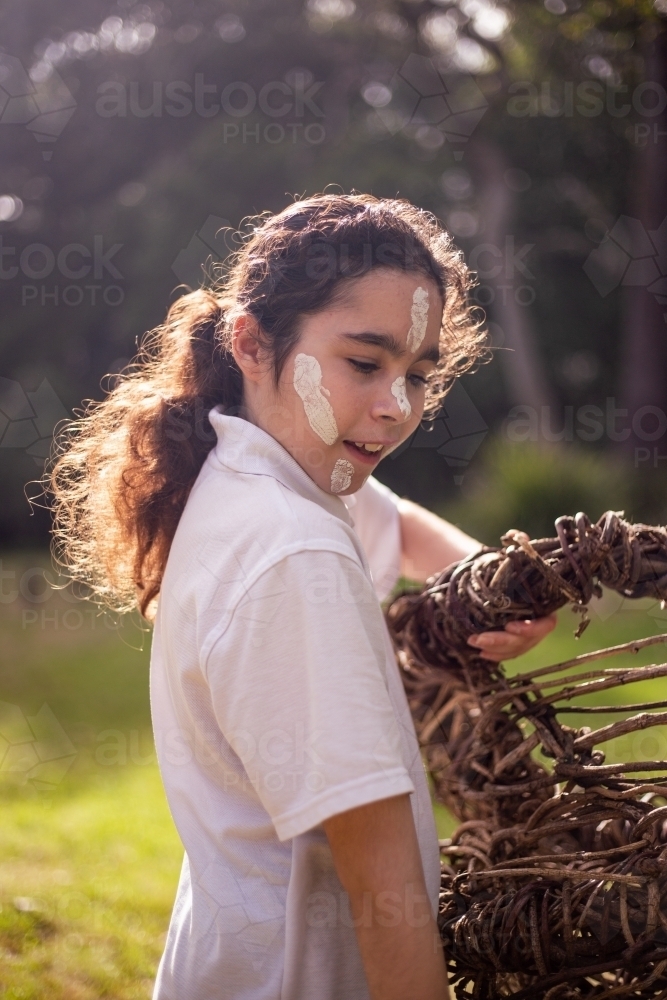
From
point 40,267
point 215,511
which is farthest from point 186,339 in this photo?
point 40,267

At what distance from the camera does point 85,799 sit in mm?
3463

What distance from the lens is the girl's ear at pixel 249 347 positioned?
4.50 feet

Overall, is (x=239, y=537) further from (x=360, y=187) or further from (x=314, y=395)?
(x=360, y=187)

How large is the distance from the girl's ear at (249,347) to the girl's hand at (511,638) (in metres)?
0.54

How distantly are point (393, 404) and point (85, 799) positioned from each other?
2738 mm

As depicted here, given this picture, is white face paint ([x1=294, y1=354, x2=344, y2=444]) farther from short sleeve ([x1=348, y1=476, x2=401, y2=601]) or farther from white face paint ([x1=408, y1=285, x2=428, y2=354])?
short sleeve ([x1=348, y1=476, x2=401, y2=601])

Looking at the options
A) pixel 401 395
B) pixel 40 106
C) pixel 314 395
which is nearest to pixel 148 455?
pixel 314 395

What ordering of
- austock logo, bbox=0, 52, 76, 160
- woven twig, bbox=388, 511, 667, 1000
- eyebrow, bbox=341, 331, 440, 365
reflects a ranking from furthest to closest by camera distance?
austock logo, bbox=0, 52, 76, 160, eyebrow, bbox=341, 331, 440, 365, woven twig, bbox=388, 511, 667, 1000

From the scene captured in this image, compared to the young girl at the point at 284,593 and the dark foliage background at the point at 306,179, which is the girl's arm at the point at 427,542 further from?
the dark foliage background at the point at 306,179

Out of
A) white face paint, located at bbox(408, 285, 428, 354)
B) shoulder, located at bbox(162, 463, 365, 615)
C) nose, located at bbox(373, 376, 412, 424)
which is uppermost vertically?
white face paint, located at bbox(408, 285, 428, 354)

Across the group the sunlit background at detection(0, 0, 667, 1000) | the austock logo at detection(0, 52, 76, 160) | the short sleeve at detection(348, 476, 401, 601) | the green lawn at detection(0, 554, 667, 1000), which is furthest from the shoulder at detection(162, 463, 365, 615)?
the austock logo at detection(0, 52, 76, 160)

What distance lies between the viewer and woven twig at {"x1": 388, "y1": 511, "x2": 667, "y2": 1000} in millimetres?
1126

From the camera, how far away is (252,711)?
3.45 ft

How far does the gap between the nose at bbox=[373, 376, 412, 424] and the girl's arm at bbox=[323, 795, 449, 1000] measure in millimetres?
555
